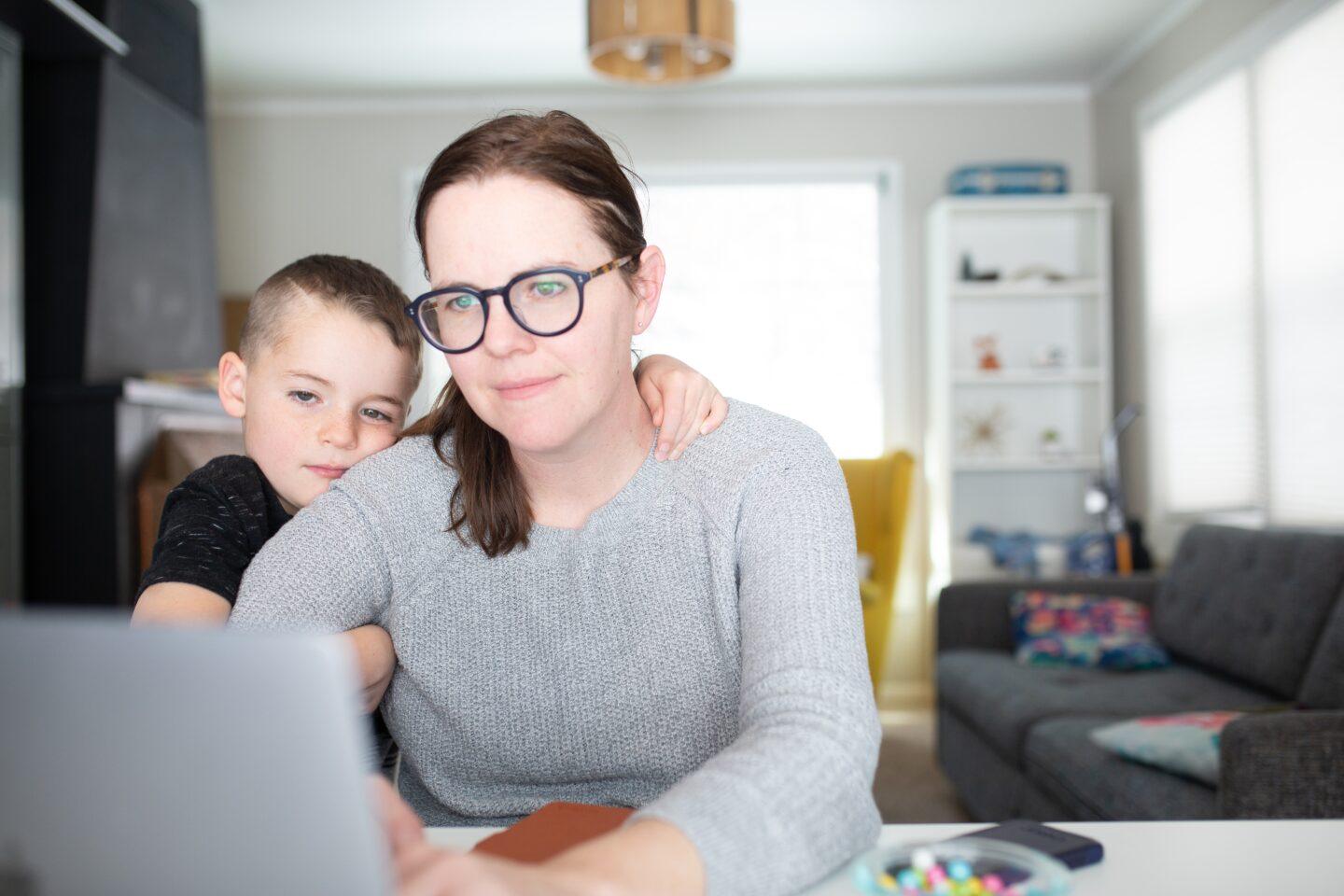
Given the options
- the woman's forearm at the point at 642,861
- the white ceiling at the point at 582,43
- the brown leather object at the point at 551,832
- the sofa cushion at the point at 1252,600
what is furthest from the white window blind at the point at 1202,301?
the woman's forearm at the point at 642,861

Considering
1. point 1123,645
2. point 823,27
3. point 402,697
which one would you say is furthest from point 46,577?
point 823,27

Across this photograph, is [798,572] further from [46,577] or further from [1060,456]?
[1060,456]

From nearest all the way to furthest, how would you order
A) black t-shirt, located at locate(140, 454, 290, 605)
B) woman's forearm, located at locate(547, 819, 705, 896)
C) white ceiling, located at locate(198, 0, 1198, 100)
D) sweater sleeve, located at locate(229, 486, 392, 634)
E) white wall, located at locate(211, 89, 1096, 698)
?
woman's forearm, located at locate(547, 819, 705, 896) < sweater sleeve, located at locate(229, 486, 392, 634) < black t-shirt, located at locate(140, 454, 290, 605) < white ceiling, located at locate(198, 0, 1198, 100) < white wall, located at locate(211, 89, 1096, 698)

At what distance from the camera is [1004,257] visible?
17.7 ft

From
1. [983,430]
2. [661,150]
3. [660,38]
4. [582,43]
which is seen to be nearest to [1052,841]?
[660,38]

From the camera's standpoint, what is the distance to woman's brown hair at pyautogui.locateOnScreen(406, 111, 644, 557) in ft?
3.18

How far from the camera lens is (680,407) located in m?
1.12

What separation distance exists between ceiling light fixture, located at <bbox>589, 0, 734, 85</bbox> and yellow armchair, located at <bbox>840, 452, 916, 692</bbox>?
1.51 metres

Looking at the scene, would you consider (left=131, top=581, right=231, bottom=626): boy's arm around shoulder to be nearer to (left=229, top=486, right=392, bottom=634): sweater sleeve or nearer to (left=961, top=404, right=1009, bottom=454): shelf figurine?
(left=229, top=486, right=392, bottom=634): sweater sleeve

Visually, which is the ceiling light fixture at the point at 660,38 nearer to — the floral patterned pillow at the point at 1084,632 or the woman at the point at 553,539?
the floral patterned pillow at the point at 1084,632

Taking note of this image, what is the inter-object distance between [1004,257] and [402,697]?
4815 millimetres

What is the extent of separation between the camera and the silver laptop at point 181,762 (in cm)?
37

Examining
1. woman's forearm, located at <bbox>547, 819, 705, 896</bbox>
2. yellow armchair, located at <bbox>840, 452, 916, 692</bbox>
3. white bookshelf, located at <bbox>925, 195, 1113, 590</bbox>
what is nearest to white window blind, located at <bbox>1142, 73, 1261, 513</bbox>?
white bookshelf, located at <bbox>925, 195, 1113, 590</bbox>

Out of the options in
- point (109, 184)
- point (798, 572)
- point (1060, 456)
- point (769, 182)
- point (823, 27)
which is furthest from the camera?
point (769, 182)
